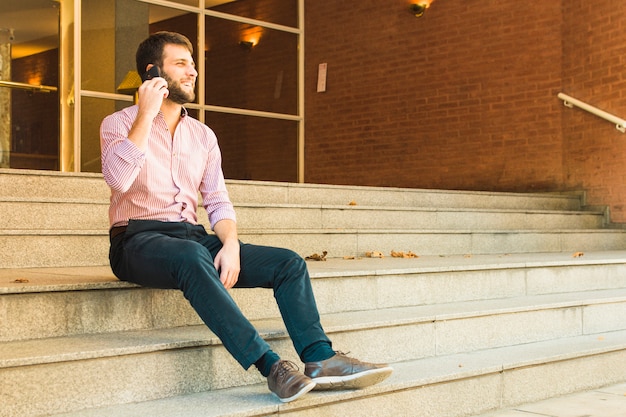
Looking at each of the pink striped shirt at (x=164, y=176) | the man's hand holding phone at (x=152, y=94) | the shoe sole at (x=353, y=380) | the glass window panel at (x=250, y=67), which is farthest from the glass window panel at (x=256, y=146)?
the shoe sole at (x=353, y=380)

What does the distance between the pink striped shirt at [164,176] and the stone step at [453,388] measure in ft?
2.44

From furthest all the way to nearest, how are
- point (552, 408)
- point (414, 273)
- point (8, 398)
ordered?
point (414, 273) → point (552, 408) → point (8, 398)

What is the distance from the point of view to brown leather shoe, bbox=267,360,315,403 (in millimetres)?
2990

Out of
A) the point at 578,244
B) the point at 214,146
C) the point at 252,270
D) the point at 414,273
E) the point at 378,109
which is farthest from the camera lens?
the point at 378,109

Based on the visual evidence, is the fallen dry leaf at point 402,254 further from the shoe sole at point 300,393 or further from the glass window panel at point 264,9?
the glass window panel at point 264,9

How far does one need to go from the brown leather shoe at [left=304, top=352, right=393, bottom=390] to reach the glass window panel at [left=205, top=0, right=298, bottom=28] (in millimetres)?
7727

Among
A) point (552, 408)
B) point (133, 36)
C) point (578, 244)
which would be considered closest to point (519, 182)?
point (578, 244)

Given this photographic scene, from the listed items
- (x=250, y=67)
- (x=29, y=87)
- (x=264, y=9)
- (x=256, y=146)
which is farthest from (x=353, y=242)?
(x=264, y=9)

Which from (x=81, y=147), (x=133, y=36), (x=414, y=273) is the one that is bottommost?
(x=414, y=273)

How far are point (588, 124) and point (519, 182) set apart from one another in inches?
36.3

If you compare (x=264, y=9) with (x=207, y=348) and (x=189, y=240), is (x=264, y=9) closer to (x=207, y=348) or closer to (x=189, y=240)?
(x=189, y=240)

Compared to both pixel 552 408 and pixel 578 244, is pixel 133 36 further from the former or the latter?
pixel 552 408

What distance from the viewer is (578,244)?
24.9ft

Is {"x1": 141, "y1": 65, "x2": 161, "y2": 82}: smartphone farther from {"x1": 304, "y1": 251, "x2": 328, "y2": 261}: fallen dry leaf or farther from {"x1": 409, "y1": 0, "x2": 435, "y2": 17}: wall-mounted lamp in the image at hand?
{"x1": 409, "y1": 0, "x2": 435, "y2": 17}: wall-mounted lamp
